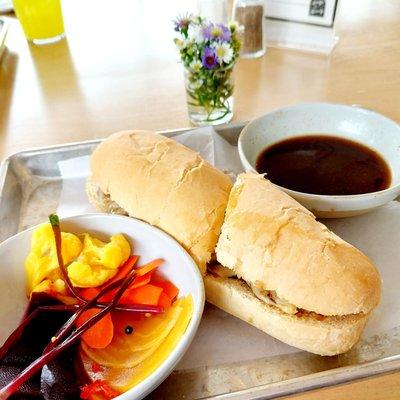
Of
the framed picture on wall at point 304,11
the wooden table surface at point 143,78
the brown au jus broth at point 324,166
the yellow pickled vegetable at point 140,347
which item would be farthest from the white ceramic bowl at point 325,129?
the framed picture on wall at point 304,11

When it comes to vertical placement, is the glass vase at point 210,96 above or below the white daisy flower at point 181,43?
below

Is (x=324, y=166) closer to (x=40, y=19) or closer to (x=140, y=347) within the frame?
(x=140, y=347)

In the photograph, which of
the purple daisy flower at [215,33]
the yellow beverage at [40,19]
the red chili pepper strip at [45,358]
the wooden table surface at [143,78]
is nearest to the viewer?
the red chili pepper strip at [45,358]

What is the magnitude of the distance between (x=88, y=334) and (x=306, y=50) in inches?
56.1

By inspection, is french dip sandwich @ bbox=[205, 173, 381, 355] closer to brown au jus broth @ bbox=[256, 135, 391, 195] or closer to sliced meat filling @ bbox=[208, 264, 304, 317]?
sliced meat filling @ bbox=[208, 264, 304, 317]

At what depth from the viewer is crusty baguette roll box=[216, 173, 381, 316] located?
75cm

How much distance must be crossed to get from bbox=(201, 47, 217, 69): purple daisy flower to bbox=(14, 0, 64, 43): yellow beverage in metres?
1.00

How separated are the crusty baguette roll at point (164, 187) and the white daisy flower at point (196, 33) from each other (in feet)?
1.08

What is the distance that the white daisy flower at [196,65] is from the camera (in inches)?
47.7

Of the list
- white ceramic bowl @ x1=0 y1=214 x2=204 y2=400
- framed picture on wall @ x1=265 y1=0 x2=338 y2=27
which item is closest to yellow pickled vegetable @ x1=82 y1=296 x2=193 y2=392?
white ceramic bowl @ x1=0 y1=214 x2=204 y2=400

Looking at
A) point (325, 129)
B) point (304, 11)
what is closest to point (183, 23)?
point (325, 129)

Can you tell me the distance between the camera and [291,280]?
771 mm

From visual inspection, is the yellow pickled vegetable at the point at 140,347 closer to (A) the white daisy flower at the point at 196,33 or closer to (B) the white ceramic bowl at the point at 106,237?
(B) the white ceramic bowl at the point at 106,237

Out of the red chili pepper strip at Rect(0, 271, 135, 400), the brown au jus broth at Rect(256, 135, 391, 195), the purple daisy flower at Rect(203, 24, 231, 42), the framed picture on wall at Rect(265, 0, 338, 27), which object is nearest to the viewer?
the red chili pepper strip at Rect(0, 271, 135, 400)
